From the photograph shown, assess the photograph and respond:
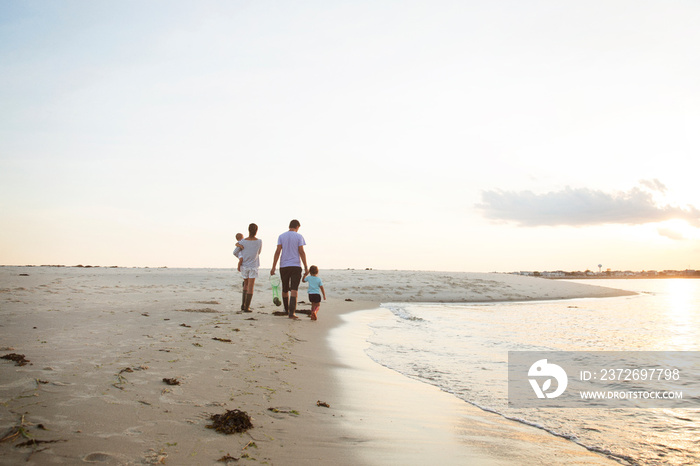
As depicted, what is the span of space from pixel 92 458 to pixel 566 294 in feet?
117

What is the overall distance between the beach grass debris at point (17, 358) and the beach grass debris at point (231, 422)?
2518mm

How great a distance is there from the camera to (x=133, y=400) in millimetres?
3680

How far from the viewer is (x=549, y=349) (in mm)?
8961

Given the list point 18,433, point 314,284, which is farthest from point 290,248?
point 18,433

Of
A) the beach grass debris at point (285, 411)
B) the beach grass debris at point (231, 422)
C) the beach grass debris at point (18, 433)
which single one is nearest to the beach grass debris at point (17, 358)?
the beach grass debris at point (18, 433)

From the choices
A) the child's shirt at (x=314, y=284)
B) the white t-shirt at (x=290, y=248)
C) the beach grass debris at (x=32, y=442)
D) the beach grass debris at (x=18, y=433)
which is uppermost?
the white t-shirt at (x=290, y=248)

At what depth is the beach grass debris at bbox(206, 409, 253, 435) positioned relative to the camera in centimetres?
324

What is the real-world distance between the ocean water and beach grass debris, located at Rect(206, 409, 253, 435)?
2.92 metres

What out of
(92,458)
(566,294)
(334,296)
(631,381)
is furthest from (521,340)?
(566,294)

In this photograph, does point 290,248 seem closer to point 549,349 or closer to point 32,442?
point 549,349

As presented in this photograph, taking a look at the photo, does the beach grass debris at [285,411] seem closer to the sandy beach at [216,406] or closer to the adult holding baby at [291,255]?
the sandy beach at [216,406]

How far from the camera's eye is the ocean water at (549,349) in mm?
3994

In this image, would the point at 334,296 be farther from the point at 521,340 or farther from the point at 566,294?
the point at 566,294

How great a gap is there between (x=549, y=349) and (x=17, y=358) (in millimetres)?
9163
